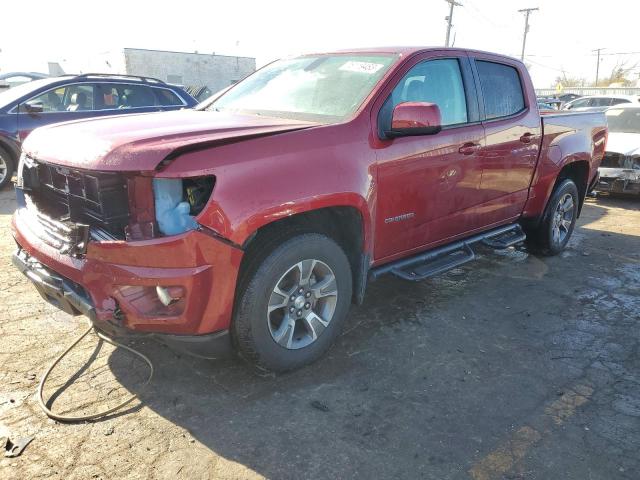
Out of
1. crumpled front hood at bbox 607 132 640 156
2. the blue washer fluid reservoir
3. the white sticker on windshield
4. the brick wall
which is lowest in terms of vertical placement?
crumpled front hood at bbox 607 132 640 156

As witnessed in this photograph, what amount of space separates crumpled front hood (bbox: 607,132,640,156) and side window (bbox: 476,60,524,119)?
17.2 feet

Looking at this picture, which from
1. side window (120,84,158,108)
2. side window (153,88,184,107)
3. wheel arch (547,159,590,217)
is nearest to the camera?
wheel arch (547,159,590,217)

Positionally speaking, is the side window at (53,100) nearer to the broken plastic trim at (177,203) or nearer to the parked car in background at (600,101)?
the broken plastic trim at (177,203)

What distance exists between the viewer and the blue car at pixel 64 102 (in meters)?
7.83

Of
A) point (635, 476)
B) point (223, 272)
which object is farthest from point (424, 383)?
point (223, 272)

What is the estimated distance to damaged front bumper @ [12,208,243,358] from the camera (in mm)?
2467

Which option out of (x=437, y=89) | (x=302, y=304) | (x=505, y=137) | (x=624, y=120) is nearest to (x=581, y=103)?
(x=624, y=120)

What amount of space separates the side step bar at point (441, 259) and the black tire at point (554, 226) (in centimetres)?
74

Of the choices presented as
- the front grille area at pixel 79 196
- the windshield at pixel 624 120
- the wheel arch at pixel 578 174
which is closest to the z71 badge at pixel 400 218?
the front grille area at pixel 79 196

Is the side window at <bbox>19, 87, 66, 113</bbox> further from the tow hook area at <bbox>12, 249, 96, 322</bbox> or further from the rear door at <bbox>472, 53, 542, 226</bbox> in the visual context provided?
the rear door at <bbox>472, 53, 542, 226</bbox>

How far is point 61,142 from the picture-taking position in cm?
284

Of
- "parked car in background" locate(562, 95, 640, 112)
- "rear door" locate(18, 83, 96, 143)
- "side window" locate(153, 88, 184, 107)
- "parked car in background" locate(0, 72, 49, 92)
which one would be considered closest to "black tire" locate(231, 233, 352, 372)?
"rear door" locate(18, 83, 96, 143)

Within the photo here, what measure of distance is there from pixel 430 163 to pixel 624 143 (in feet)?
24.2

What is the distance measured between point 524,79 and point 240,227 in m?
3.61
